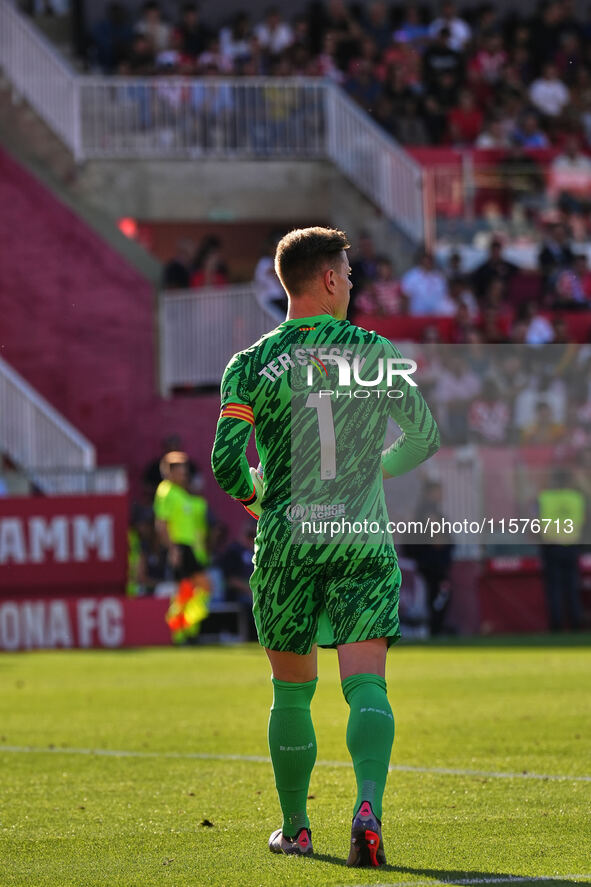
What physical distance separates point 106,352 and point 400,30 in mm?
8248

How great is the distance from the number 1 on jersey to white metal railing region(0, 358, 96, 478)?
16.3m

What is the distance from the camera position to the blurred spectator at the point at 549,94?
27375 millimetres

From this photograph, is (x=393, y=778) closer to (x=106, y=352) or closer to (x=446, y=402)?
(x=446, y=402)

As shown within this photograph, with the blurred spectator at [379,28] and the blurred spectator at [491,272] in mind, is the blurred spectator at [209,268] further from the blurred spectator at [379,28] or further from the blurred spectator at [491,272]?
the blurred spectator at [379,28]

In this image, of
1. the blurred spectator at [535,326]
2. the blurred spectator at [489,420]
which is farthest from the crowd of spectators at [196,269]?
the blurred spectator at [489,420]

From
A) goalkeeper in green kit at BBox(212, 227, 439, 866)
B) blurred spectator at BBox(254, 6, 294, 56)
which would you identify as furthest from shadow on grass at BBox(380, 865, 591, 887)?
blurred spectator at BBox(254, 6, 294, 56)

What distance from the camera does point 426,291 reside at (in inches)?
872

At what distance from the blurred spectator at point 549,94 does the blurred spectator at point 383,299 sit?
7102 millimetres

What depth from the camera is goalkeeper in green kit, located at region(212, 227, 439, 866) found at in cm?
523

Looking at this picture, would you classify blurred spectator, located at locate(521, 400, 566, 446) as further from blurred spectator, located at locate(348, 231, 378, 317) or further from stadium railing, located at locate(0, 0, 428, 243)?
stadium railing, located at locate(0, 0, 428, 243)

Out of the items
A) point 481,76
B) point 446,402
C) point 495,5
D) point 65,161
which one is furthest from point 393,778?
point 495,5

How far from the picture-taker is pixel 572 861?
16.7 ft

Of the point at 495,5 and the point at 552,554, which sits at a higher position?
the point at 495,5

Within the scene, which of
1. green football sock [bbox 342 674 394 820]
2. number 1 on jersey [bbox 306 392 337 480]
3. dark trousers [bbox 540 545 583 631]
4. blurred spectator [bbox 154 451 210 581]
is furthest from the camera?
dark trousers [bbox 540 545 583 631]
